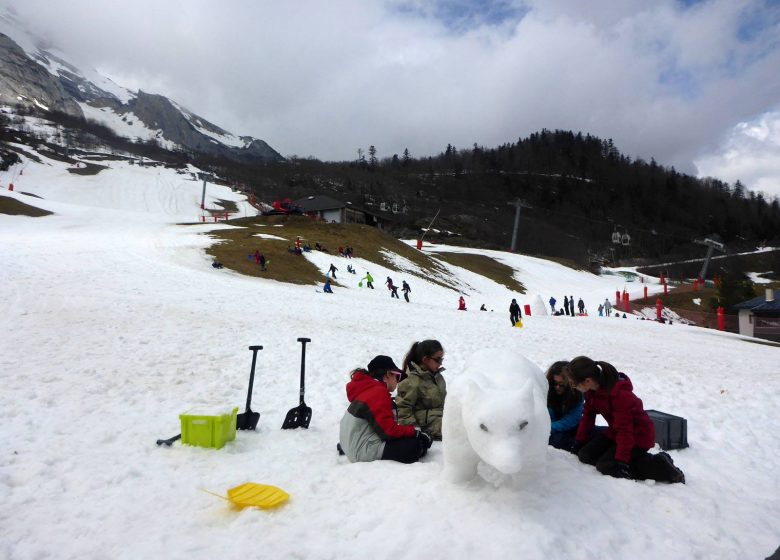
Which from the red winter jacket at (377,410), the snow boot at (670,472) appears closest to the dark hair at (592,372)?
the snow boot at (670,472)

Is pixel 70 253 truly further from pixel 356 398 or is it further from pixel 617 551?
pixel 617 551

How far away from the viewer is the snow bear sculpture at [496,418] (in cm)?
323

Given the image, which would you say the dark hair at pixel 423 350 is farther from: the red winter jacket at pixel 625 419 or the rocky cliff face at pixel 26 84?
the rocky cliff face at pixel 26 84

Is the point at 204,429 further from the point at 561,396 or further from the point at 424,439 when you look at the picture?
the point at 561,396

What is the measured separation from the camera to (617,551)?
10.8 ft

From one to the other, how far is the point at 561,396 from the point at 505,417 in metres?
2.84

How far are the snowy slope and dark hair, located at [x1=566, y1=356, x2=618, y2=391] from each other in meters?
0.97

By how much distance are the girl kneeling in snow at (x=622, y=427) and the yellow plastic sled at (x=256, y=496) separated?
130 inches

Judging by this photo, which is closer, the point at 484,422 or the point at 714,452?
the point at 484,422

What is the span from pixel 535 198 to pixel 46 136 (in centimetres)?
15818

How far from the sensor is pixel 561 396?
5633mm

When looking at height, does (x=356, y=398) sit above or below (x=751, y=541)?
above

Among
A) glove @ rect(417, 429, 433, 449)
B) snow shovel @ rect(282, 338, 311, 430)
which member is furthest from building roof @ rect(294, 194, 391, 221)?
glove @ rect(417, 429, 433, 449)

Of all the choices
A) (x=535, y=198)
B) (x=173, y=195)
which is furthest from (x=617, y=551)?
(x=535, y=198)
